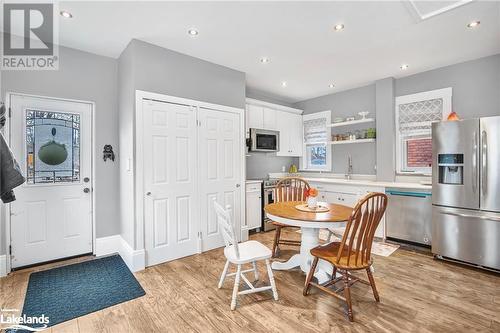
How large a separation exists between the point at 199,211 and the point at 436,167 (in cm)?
325

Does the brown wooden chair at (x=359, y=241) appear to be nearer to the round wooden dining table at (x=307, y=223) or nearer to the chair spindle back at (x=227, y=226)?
the round wooden dining table at (x=307, y=223)

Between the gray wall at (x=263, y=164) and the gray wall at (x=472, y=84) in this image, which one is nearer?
the gray wall at (x=472, y=84)

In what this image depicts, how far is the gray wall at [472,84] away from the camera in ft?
11.1

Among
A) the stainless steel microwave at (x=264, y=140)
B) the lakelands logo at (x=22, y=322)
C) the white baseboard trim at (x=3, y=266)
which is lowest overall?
the lakelands logo at (x=22, y=322)

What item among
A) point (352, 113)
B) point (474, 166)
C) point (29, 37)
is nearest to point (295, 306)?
point (474, 166)

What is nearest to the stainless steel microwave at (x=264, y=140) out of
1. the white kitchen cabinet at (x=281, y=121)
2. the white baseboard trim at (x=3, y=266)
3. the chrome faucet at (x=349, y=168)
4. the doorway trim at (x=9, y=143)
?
the white kitchen cabinet at (x=281, y=121)

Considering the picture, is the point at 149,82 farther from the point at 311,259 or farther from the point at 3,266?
the point at 311,259

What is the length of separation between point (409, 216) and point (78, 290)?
434 cm

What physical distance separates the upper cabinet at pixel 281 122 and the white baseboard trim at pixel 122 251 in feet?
8.65

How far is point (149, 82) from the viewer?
9.85 ft

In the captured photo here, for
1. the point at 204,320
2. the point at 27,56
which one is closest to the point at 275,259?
the point at 204,320

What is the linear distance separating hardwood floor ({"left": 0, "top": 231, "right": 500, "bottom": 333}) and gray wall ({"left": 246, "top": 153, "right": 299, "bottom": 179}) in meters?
2.41

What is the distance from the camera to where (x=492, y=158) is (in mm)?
2775

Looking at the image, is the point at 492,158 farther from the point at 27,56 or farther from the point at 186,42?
the point at 27,56
